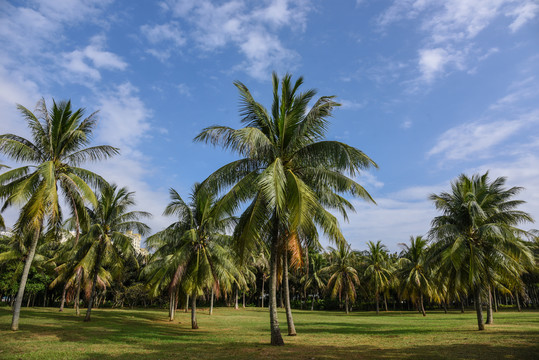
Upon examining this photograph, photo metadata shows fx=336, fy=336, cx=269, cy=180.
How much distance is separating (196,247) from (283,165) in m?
10.2

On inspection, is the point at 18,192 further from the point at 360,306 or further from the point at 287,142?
the point at 360,306

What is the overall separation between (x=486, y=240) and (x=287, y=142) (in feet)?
41.8

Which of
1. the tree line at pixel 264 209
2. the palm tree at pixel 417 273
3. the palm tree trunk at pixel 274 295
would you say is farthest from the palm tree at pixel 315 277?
the palm tree trunk at pixel 274 295

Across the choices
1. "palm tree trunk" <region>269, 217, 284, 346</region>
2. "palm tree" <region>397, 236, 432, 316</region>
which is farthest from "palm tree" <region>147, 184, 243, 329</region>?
"palm tree" <region>397, 236, 432, 316</region>

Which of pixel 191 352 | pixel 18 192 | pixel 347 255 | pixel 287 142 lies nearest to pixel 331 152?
pixel 287 142

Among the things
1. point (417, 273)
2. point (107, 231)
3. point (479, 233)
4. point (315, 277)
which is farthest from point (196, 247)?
point (315, 277)

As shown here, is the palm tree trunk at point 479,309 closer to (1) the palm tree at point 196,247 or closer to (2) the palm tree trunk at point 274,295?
(2) the palm tree trunk at point 274,295

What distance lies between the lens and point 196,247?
20781 millimetres

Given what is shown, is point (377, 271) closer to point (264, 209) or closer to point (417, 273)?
point (417, 273)

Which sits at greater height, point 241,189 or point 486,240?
point 241,189

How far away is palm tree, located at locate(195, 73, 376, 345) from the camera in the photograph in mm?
11891

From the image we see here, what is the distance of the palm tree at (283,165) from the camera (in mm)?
11891

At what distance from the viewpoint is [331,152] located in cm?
1222

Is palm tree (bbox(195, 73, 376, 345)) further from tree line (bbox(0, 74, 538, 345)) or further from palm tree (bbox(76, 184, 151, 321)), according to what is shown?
palm tree (bbox(76, 184, 151, 321))
